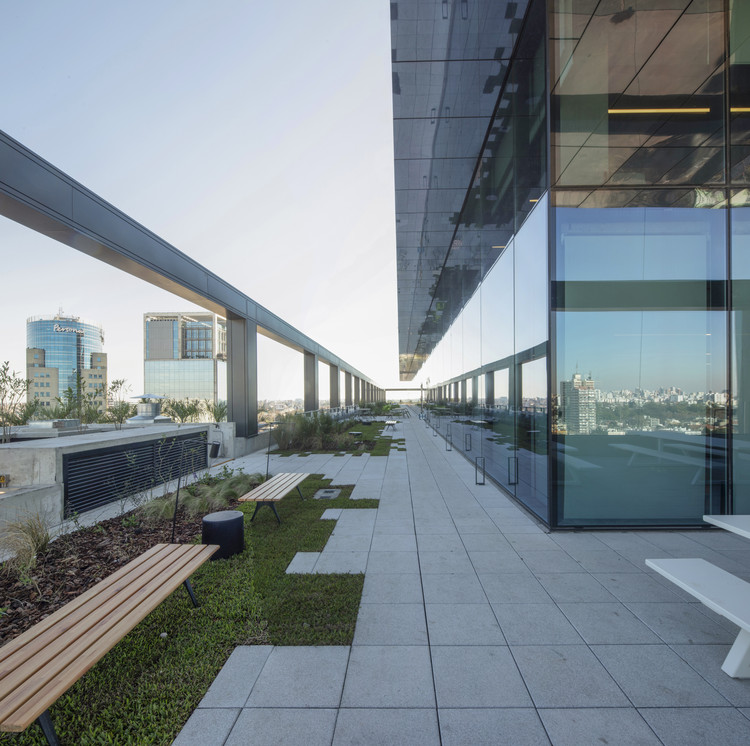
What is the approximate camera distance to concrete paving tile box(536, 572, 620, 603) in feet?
11.9

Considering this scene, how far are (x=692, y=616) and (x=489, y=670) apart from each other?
209cm

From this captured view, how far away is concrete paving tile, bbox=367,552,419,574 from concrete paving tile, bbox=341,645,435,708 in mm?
1383

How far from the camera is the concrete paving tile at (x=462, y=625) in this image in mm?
2992

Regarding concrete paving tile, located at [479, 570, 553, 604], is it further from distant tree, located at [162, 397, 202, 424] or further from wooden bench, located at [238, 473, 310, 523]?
distant tree, located at [162, 397, 202, 424]

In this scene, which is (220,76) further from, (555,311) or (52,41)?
(555,311)

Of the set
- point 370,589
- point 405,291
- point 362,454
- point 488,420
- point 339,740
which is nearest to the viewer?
point 339,740

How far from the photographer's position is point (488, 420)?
9.57 metres

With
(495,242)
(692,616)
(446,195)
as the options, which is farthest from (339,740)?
(446,195)

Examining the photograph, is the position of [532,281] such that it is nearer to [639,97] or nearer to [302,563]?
[639,97]

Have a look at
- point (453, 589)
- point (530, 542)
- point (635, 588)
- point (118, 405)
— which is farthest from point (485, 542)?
point (118, 405)

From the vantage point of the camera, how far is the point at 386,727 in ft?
7.13

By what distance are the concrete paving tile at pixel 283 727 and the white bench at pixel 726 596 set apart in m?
2.57

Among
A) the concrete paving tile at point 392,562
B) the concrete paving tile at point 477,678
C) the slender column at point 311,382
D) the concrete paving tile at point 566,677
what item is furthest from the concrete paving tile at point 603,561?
the slender column at point 311,382

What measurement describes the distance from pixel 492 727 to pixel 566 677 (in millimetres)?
754
